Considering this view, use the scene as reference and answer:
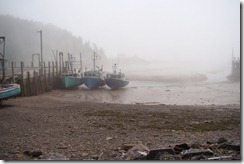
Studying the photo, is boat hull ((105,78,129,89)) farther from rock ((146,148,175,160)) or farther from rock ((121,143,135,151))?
rock ((146,148,175,160))

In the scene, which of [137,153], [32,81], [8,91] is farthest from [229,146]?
[32,81]

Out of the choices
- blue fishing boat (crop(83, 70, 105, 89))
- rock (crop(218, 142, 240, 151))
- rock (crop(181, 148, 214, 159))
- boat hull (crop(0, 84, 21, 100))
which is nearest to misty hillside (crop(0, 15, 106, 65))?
boat hull (crop(0, 84, 21, 100))

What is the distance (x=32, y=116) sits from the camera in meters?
6.21

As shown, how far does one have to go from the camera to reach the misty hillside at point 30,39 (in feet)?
25.0

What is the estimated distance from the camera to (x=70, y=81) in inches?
647

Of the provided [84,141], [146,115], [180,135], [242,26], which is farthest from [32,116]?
[242,26]

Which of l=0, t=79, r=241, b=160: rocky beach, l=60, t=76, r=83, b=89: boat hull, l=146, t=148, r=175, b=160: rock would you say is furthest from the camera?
l=60, t=76, r=83, b=89: boat hull

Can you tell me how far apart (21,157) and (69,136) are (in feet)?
3.49

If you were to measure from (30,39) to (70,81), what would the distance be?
11.9ft

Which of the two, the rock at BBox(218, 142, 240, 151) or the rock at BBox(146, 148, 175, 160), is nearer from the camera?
the rock at BBox(146, 148, 175, 160)

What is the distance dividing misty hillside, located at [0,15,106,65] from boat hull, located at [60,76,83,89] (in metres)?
2.23

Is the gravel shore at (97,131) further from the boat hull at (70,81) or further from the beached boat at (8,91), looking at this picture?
the boat hull at (70,81)

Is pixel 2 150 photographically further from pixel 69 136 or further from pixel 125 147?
pixel 125 147

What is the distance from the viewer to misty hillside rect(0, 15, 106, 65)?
299 inches
